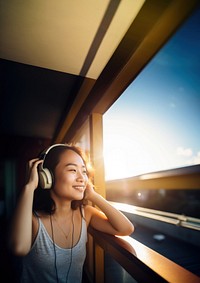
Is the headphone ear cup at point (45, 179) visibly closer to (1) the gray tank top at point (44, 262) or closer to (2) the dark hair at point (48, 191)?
(2) the dark hair at point (48, 191)

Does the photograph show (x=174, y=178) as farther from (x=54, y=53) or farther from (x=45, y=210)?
(x=54, y=53)

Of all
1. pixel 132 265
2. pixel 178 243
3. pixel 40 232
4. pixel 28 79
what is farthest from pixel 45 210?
pixel 178 243

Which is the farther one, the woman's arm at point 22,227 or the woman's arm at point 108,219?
the woman's arm at point 108,219

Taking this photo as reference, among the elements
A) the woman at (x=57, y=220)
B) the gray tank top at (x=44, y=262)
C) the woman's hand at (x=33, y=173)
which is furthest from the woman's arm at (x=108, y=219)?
the woman's hand at (x=33, y=173)

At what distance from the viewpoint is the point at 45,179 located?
106 cm

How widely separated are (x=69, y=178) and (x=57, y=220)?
12.4 inches

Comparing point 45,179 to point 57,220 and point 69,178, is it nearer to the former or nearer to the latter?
point 69,178

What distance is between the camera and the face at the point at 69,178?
1.10 metres

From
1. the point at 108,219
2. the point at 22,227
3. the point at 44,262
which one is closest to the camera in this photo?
the point at 22,227

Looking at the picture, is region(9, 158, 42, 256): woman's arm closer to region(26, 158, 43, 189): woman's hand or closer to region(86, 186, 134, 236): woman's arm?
region(26, 158, 43, 189): woman's hand

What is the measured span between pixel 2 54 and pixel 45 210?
4.09ft

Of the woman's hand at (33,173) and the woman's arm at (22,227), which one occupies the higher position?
the woman's hand at (33,173)

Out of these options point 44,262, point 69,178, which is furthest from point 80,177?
point 44,262

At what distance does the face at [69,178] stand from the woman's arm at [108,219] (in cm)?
15
